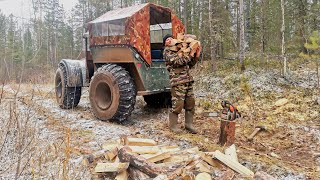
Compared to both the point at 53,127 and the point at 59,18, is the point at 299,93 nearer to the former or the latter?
the point at 53,127

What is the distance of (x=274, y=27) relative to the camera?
1956 centimetres

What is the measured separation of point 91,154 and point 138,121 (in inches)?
109

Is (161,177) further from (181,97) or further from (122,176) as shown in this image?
(181,97)

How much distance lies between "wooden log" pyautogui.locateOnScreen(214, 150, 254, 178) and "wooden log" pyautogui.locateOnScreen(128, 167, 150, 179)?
97cm

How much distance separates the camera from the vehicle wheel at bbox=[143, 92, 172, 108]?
7777 millimetres

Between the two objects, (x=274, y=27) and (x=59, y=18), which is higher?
(x=59, y=18)

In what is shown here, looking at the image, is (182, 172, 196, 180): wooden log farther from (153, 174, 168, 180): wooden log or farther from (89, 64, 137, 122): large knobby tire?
(89, 64, 137, 122): large knobby tire

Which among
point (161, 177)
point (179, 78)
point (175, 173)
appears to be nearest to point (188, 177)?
point (175, 173)

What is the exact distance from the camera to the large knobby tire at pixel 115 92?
20.4 feet

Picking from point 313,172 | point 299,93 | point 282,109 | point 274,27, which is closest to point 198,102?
point 282,109

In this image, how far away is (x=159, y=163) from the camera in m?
3.82

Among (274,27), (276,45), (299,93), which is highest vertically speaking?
(274,27)

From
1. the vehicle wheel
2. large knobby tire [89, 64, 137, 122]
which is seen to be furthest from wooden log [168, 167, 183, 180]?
the vehicle wheel

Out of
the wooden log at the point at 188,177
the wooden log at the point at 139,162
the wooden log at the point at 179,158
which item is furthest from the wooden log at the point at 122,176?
the wooden log at the point at 188,177
